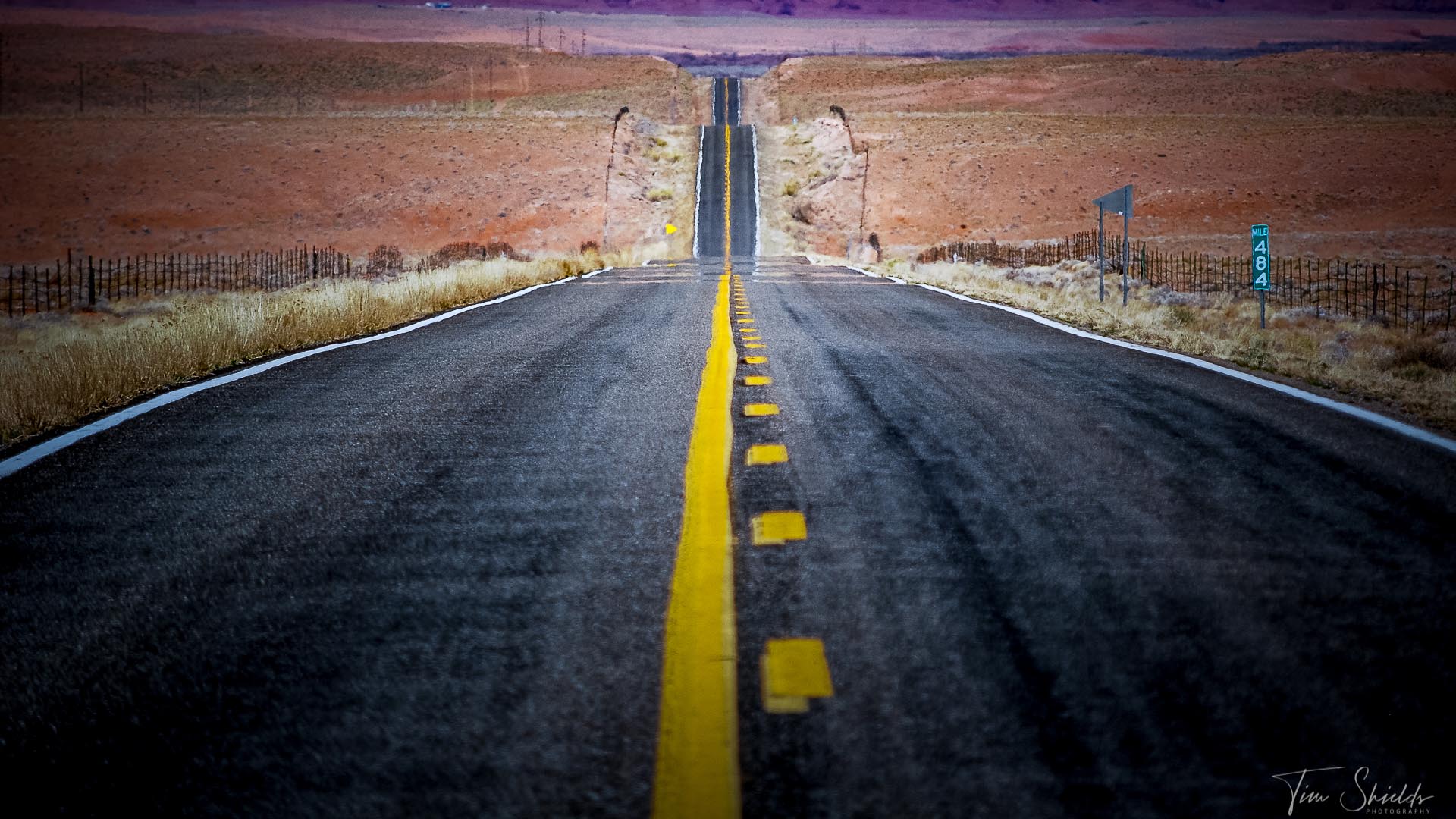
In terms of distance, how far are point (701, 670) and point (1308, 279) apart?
25374 millimetres

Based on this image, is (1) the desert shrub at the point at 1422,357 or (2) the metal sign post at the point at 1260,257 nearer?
(1) the desert shrub at the point at 1422,357

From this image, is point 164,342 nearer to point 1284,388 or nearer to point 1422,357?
point 1284,388

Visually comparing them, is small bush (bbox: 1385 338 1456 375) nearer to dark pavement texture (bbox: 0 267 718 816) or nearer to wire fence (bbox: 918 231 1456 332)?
wire fence (bbox: 918 231 1456 332)

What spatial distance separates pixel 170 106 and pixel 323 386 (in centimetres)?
10388

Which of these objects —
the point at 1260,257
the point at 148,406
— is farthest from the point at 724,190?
the point at 148,406

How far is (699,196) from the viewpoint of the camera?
56.3m

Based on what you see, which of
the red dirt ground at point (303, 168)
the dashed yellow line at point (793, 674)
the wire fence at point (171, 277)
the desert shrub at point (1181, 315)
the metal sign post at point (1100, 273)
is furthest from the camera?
the red dirt ground at point (303, 168)

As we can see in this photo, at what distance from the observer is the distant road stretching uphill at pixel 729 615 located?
2082mm

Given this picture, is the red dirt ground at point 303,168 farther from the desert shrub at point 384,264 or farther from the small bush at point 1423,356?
the small bush at point 1423,356

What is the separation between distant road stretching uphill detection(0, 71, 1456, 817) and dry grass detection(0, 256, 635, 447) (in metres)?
1.00

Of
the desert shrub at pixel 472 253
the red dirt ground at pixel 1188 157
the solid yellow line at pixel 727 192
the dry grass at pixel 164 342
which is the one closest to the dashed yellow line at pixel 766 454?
the dry grass at pixel 164 342

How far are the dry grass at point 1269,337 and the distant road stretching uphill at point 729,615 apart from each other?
198cm

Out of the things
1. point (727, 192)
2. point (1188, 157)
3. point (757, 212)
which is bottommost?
point (757, 212)

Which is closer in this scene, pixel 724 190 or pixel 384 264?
pixel 384 264
